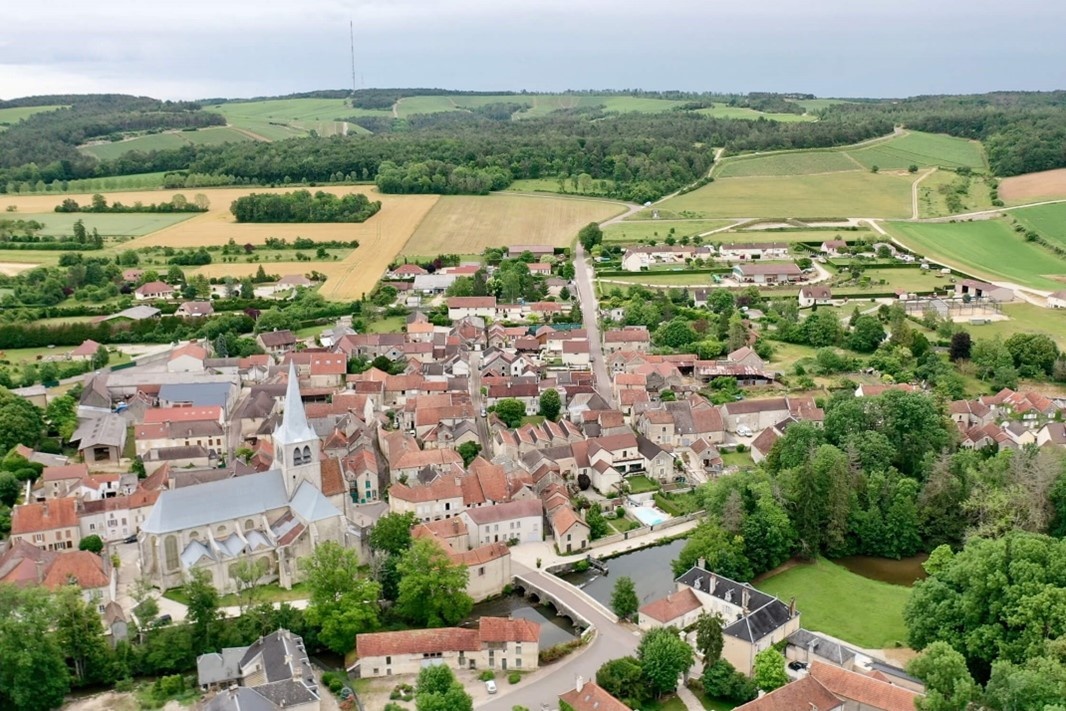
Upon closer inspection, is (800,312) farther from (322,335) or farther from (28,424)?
(28,424)

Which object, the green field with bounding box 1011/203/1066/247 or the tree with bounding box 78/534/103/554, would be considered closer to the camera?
the tree with bounding box 78/534/103/554

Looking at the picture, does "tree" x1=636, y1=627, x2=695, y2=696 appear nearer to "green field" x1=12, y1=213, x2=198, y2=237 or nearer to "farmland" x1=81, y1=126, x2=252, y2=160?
"green field" x1=12, y1=213, x2=198, y2=237

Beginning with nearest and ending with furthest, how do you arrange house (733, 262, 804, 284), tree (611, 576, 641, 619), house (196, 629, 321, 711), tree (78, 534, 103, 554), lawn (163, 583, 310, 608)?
house (196, 629, 321, 711) → tree (611, 576, 641, 619) → lawn (163, 583, 310, 608) → tree (78, 534, 103, 554) → house (733, 262, 804, 284)

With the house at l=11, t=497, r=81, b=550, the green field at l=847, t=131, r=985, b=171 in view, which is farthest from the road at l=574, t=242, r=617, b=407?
the green field at l=847, t=131, r=985, b=171

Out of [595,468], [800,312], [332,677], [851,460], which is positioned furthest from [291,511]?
[800,312]

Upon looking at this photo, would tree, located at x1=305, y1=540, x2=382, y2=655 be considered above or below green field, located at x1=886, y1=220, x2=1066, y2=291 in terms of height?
below

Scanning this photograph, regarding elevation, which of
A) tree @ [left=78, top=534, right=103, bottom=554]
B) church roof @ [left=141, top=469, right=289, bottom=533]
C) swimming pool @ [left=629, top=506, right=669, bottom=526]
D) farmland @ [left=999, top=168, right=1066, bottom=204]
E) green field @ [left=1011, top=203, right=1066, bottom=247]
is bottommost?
swimming pool @ [left=629, top=506, right=669, bottom=526]

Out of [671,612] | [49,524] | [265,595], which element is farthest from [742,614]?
[49,524]

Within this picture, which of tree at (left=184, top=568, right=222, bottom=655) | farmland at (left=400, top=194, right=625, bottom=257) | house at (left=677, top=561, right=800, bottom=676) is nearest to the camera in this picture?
house at (left=677, top=561, right=800, bottom=676)
